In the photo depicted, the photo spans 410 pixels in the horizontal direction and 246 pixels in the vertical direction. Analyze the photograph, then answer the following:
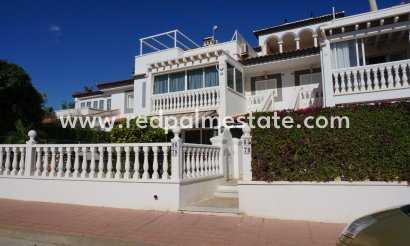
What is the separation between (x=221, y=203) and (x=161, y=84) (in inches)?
511

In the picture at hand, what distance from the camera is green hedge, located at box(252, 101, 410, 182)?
24.3 ft

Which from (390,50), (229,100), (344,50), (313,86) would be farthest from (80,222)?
→ (390,50)

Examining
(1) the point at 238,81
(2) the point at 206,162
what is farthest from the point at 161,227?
(1) the point at 238,81

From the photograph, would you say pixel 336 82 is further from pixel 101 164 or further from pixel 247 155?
pixel 101 164

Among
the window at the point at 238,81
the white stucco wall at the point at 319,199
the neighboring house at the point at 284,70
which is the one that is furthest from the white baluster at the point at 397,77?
the window at the point at 238,81

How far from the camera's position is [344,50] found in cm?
1522

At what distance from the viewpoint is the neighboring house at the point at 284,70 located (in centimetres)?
1437

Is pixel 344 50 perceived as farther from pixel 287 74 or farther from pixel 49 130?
pixel 49 130

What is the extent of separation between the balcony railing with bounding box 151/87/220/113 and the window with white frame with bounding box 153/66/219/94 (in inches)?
17.8

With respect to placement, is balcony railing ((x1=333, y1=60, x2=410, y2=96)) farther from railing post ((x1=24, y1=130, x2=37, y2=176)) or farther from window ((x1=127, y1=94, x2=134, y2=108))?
window ((x1=127, y1=94, x2=134, y2=108))

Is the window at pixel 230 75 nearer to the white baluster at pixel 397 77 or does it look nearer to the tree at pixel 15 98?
the white baluster at pixel 397 77

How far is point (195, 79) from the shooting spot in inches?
779

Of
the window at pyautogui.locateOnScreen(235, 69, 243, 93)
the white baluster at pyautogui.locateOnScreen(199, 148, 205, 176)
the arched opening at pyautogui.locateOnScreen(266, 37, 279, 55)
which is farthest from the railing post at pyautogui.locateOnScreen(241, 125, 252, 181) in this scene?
the arched opening at pyautogui.locateOnScreen(266, 37, 279, 55)

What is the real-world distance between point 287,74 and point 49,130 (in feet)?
55.7
